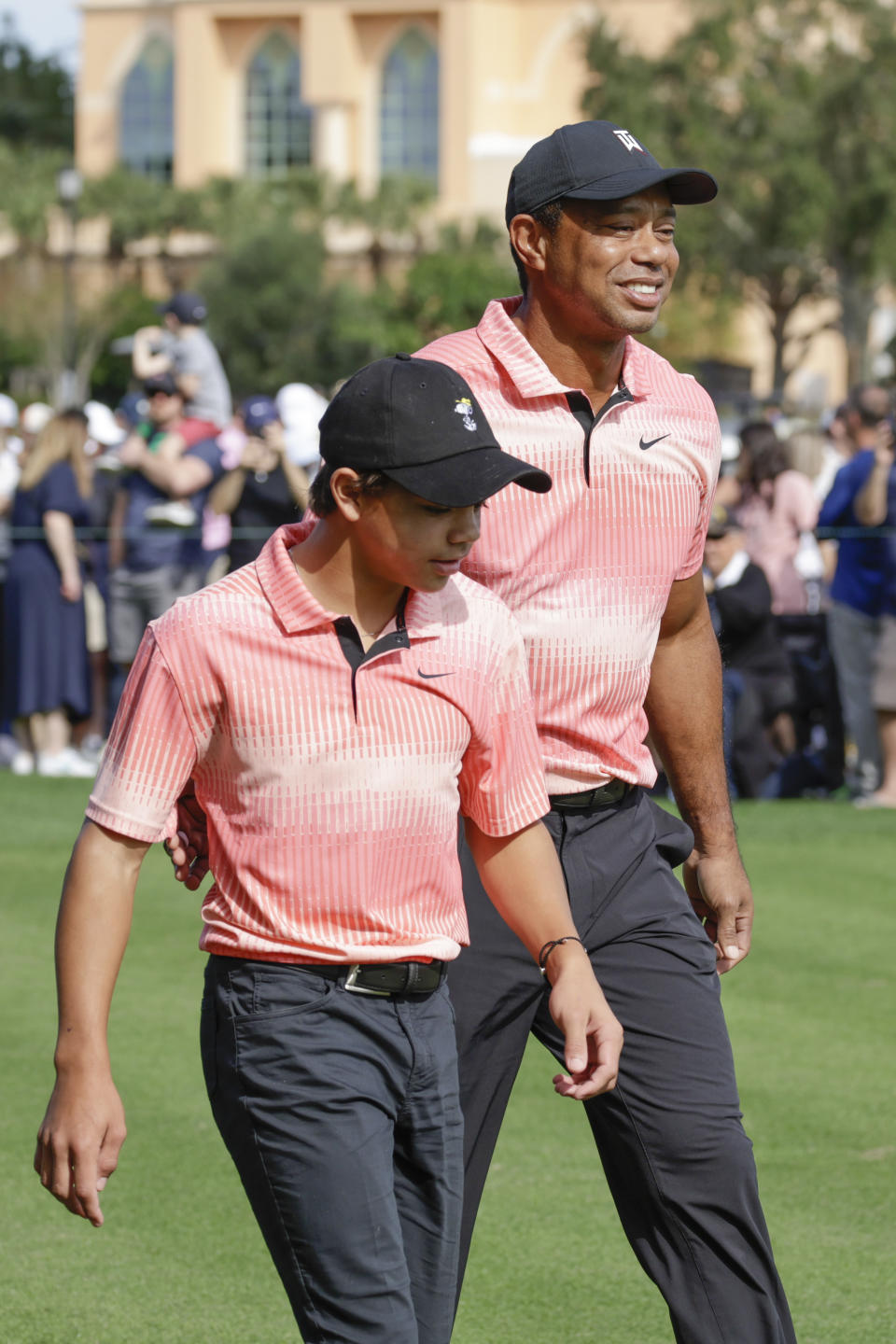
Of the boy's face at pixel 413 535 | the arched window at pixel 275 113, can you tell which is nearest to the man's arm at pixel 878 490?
the boy's face at pixel 413 535

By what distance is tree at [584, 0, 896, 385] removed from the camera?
48.5 meters

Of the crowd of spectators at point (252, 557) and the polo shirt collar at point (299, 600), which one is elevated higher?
the polo shirt collar at point (299, 600)

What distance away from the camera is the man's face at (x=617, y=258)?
3.95 m

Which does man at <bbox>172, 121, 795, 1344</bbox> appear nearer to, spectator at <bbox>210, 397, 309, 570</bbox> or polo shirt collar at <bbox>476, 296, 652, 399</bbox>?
polo shirt collar at <bbox>476, 296, 652, 399</bbox>

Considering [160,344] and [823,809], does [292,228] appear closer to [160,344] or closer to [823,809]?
[160,344]

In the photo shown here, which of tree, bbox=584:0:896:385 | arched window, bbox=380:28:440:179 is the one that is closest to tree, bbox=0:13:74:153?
arched window, bbox=380:28:440:179

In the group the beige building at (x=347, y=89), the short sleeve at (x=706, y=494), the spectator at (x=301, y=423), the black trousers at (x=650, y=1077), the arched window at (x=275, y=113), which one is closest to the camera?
the black trousers at (x=650, y=1077)

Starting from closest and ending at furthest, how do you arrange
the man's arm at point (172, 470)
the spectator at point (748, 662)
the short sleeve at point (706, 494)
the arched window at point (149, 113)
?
the short sleeve at point (706, 494), the spectator at point (748, 662), the man's arm at point (172, 470), the arched window at point (149, 113)

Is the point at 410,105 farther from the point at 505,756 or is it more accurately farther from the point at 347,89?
the point at 505,756

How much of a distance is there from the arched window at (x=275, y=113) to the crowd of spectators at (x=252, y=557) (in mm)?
69439

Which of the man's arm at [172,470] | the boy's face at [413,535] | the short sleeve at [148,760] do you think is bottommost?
the man's arm at [172,470]

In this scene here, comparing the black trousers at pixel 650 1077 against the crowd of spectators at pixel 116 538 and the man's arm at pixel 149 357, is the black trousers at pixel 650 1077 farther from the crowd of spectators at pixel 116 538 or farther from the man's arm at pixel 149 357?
the man's arm at pixel 149 357

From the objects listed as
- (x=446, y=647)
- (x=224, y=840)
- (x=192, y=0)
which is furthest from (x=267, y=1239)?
(x=192, y=0)

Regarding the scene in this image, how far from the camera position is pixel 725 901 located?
4344 mm
